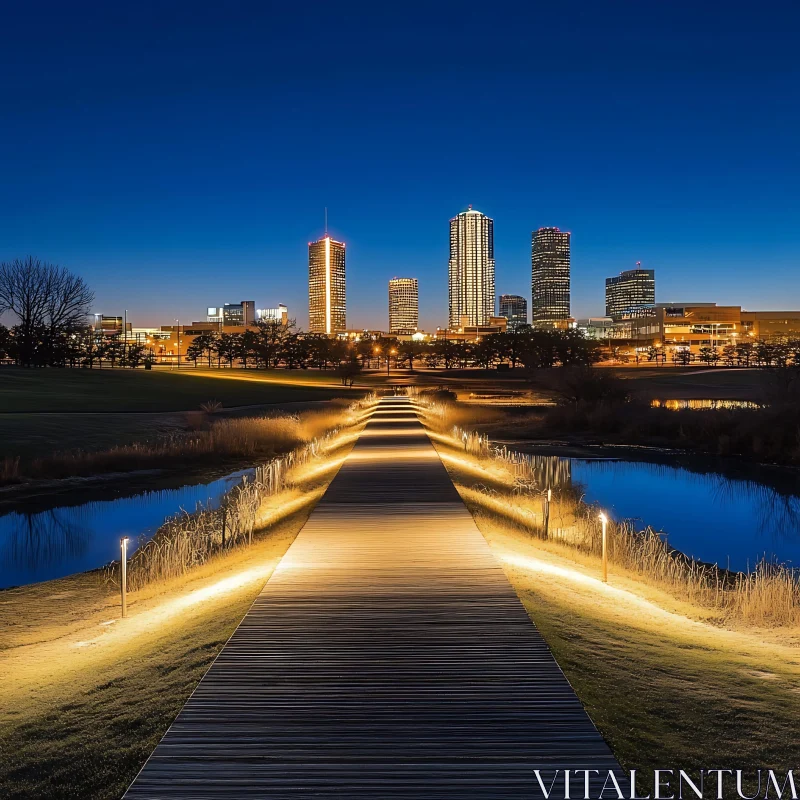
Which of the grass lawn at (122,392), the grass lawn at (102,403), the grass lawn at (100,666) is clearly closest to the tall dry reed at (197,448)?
the grass lawn at (102,403)

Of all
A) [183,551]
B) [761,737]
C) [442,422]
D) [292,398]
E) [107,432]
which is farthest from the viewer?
[292,398]

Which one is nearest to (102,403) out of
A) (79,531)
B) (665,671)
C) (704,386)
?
(79,531)

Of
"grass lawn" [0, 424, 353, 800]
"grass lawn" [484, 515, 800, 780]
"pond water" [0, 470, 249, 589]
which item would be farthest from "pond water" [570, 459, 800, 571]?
"pond water" [0, 470, 249, 589]

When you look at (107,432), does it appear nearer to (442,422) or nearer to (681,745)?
(442,422)

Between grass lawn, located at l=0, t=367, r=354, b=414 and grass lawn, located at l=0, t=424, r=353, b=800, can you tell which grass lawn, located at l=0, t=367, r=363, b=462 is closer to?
grass lawn, located at l=0, t=367, r=354, b=414

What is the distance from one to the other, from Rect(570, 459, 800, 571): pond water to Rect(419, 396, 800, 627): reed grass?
83cm

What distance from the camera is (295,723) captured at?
5.29 m

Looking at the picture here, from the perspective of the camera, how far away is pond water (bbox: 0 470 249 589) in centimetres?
1475

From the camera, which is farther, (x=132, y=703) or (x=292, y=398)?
(x=292, y=398)

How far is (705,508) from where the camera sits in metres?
20.6

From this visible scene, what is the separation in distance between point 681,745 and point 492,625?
211cm

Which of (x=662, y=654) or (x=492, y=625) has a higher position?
(x=492, y=625)

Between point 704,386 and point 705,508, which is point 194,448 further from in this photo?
point 704,386

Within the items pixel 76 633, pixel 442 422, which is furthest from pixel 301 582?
pixel 442 422
